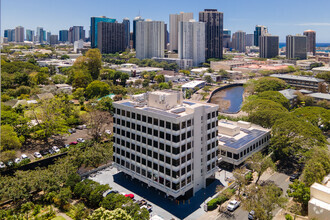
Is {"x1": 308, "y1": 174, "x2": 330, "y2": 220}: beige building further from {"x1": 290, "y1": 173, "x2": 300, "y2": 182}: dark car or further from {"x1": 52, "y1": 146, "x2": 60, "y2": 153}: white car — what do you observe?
{"x1": 52, "y1": 146, "x2": 60, "y2": 153}: white car

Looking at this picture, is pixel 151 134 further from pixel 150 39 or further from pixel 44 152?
pixel 150 39

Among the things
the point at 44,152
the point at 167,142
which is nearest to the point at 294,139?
the point at 167,142

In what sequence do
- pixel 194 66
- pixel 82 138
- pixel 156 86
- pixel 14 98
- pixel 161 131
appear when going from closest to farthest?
pixel 161 131
pixel 82 138
pixel 14 98
pixel 156 86
pixel 194 66

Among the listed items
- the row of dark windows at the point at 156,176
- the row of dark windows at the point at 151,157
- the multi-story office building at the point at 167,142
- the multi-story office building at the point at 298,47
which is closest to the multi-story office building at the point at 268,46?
the multi-story office building at the point at 298,47

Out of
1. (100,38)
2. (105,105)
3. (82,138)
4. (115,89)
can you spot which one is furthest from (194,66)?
(82,138)

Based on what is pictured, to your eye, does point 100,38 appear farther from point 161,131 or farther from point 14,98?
point 161,131

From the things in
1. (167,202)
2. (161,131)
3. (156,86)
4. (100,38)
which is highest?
(100,38)
